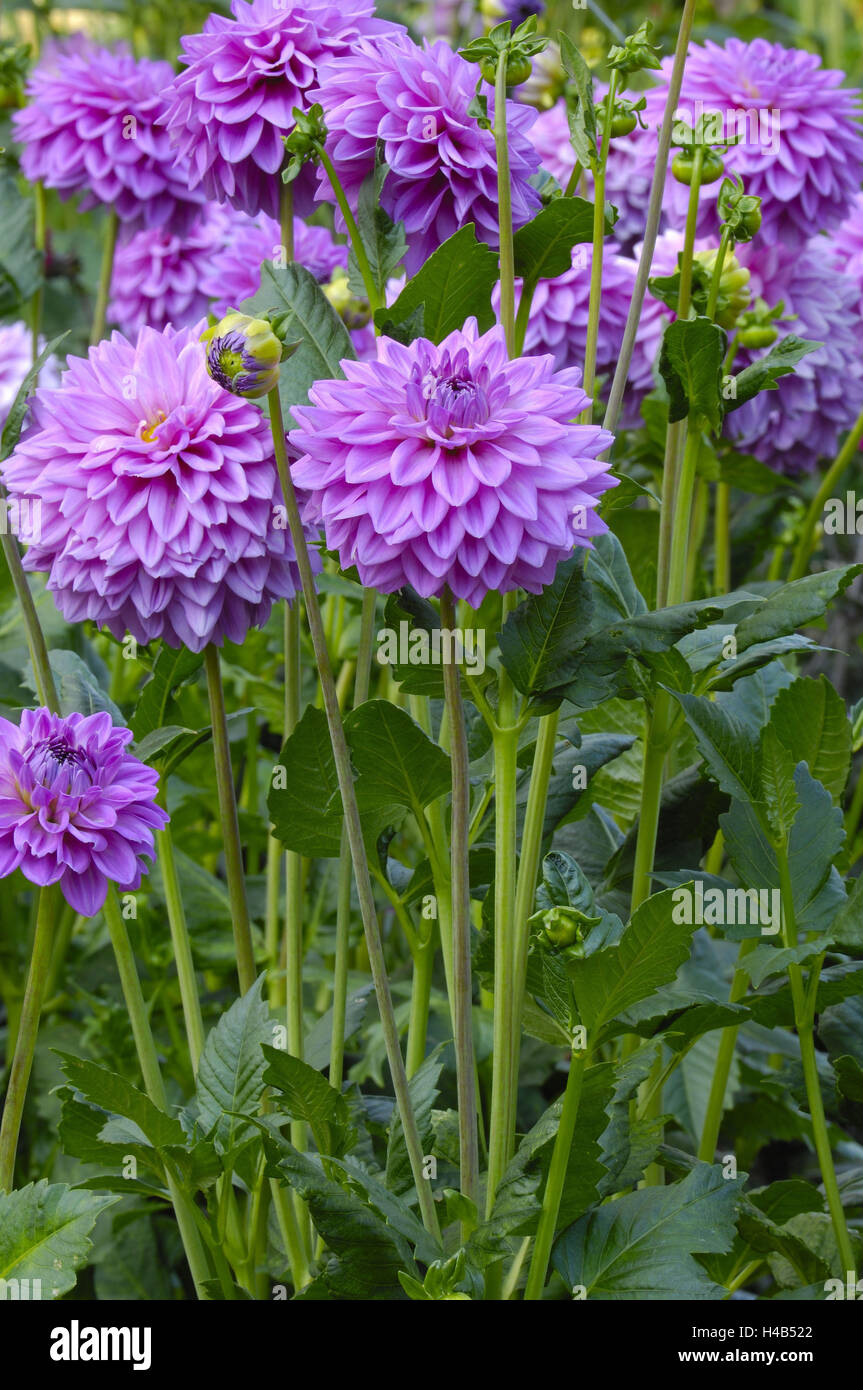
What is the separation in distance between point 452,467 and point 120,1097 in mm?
311

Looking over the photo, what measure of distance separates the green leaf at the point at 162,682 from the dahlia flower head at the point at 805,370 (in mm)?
497

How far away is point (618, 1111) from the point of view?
0.69 meters

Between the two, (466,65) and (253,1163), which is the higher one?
(466,65)

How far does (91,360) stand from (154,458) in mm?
78

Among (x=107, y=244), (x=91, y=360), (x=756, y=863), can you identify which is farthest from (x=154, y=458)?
(x=107, y=244)

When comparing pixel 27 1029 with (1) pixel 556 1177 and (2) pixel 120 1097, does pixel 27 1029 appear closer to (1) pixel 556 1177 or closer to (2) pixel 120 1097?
(2) pixel 120 1097

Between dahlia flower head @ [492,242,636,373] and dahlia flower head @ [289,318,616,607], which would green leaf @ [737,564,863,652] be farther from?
dahlia flower head @ [492,242,636,373]

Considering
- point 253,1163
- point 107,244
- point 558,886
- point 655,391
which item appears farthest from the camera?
point 107,244

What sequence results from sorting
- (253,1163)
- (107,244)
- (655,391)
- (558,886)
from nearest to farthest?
(558,886) → (253,1163) → (655,391) → (107,244)

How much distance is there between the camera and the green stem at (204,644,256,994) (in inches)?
26.6

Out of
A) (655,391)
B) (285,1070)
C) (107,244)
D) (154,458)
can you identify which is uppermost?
(107,244)

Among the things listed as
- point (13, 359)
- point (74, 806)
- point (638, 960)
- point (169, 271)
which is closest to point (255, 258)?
point (169, 271)

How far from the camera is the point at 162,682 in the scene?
75 cm
